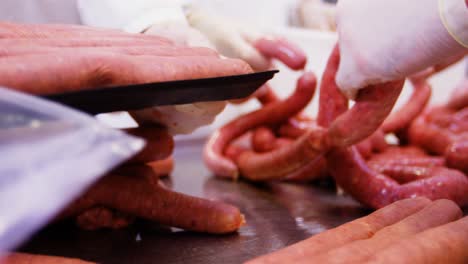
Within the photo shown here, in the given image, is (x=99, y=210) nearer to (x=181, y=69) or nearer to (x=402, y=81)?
(x=181, y=69)

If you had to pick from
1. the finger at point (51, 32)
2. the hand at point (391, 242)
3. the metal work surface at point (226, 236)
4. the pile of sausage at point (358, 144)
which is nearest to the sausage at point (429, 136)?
the pile of sausage at point (358, 144)

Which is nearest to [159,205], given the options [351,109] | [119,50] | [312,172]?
[119,50]

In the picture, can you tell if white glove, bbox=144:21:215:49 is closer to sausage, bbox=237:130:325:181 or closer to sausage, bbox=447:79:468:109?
sausage, bbox=237:130:325:181

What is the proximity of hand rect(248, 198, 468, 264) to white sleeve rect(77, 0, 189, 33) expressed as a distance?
0.93m

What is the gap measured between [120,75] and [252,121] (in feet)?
3.88

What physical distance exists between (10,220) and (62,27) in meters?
0.66

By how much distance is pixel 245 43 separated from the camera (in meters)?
1.82

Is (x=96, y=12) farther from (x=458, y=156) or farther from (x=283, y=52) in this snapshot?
(x=458, y=156)

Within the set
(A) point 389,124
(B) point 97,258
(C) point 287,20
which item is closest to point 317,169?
(A) point 389,124

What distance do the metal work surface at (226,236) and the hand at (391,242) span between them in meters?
0.24

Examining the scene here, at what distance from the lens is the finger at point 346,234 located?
86 cm

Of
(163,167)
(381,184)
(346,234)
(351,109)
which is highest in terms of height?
(351,109)

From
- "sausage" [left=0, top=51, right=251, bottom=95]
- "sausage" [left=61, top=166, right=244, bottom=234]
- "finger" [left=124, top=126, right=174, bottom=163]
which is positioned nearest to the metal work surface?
"sausage" [left=61, top=166, right=244, bottom=234]

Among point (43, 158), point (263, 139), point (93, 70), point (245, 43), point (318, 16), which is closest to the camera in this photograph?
point (43, 158)
